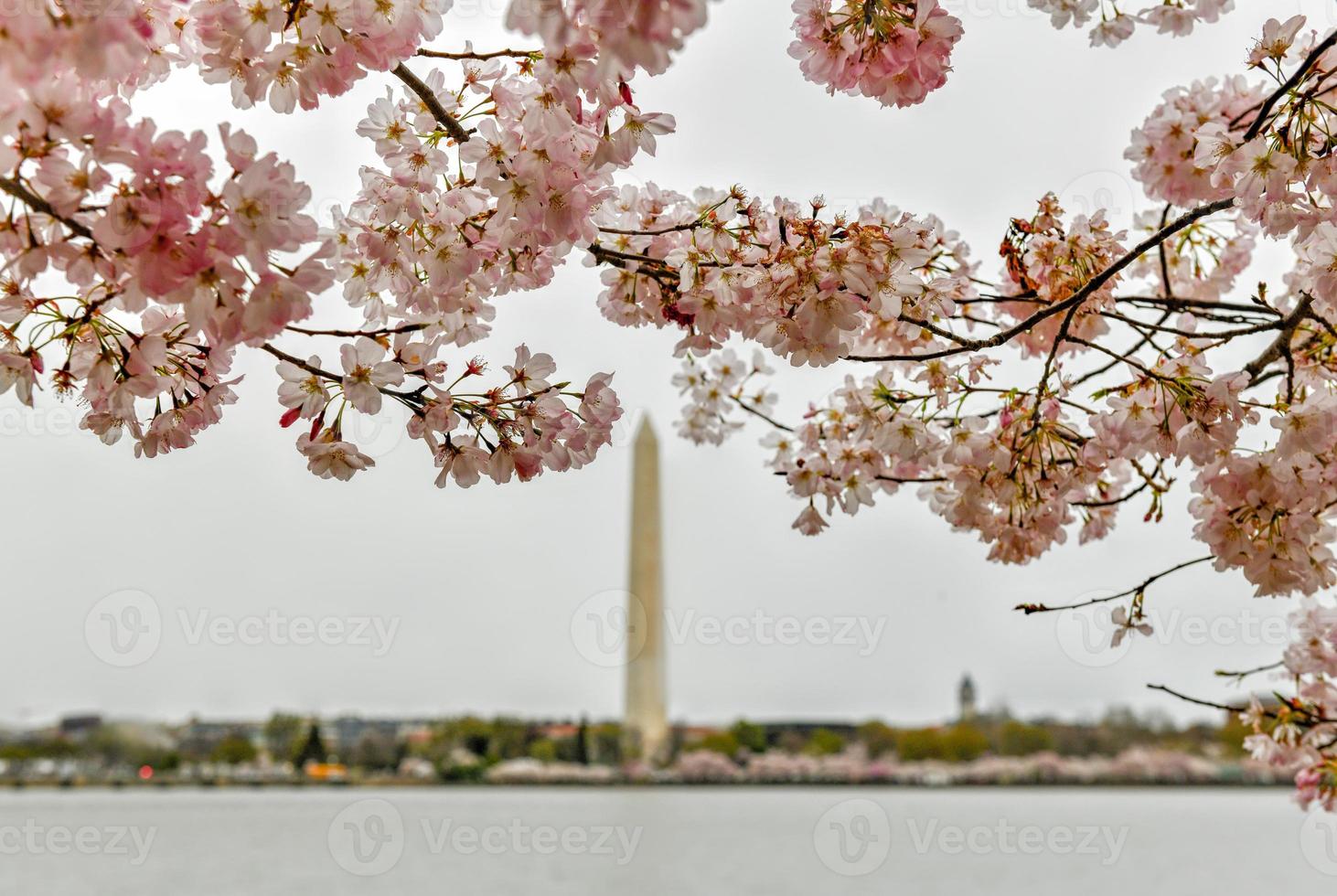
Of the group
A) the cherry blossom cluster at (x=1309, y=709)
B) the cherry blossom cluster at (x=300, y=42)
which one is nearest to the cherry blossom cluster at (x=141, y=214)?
the cherry blossom cluster at (x=300, y=42)

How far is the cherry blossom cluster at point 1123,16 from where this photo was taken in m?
Result: 1.89

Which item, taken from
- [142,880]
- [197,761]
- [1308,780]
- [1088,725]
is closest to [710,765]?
[1088,725]

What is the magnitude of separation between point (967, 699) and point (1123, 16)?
2035 inches

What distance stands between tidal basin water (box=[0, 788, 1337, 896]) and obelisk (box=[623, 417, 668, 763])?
12.1 ft

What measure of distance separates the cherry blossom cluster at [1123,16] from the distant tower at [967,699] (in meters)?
50.4

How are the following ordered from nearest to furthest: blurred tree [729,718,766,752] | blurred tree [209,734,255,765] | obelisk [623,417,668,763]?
obelisk [623,417,668,763], blurred tree [729,718,766,752], blurred tree [209,734,255,765]

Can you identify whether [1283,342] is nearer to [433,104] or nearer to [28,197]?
[433,104]

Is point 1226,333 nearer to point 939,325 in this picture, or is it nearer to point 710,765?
point 939,325

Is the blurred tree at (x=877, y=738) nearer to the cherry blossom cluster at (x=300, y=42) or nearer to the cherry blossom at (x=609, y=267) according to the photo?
the cherry blossom at (x=609, y=267)

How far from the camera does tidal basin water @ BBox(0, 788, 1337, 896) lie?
1958 cm

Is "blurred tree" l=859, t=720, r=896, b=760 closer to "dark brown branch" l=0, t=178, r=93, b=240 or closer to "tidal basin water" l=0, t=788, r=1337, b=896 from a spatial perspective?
"tidal basin water" l=0, t=788, r=1337, b=896

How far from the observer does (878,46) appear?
4.89 ft

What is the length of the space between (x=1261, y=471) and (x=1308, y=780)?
4.03 feet

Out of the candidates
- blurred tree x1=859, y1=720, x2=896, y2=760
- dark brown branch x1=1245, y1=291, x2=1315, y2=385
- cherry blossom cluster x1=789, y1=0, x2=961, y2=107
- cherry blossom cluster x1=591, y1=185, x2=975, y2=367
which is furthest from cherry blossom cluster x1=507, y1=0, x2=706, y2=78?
blurred tree x1=859, y1=720, x2=896, y2=760
